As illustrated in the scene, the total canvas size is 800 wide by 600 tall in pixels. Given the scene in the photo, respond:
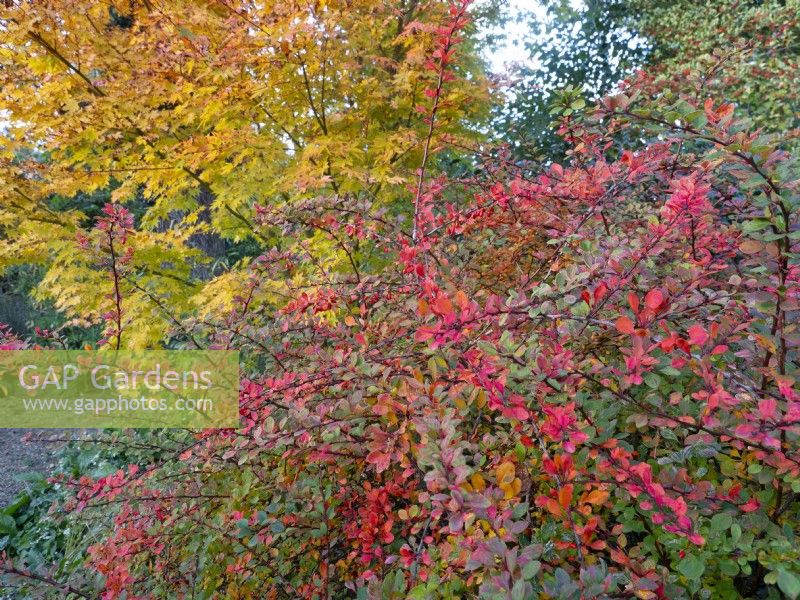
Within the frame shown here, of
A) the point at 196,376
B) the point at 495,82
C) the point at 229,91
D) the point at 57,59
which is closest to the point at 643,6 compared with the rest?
the point at 495,82

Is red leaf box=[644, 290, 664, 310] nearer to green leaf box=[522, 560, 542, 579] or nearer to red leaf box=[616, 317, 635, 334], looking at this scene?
red leaf box=[616, 317, 635, 334]

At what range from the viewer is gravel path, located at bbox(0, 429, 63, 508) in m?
4.65

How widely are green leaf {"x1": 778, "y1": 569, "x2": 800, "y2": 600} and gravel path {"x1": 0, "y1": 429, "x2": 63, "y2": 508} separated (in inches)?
191

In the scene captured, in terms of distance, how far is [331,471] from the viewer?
1709 mm

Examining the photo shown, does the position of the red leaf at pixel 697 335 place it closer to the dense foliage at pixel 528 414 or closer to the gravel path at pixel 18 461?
the dense foliage at pixel 528 414

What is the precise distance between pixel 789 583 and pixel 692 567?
0.67 feet

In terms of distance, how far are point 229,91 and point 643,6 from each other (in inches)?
251

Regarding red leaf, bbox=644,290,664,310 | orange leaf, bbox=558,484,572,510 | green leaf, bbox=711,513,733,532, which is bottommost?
green leaf, bbox=711,513,733,532

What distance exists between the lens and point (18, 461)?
5.11 m

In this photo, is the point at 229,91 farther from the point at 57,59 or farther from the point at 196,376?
the point at 196,376

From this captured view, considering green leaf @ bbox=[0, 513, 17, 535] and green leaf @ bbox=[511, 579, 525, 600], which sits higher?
green leaf @ bbox=[511, 579, 525, 600]

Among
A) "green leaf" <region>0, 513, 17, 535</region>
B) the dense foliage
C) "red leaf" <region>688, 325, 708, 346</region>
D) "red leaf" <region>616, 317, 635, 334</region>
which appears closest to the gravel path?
"green leaf" <region>0, 513, 17, 535</region>

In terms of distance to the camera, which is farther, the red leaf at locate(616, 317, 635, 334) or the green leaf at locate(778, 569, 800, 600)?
the red leaf at locate(616, 317, 635, 334)

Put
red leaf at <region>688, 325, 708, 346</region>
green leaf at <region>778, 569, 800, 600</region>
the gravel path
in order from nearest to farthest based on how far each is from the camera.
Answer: green leaf at <region>778, 569, 800, 600</region>
red leaf at <region>688, 325, 708, 346</region>
the gravel path
